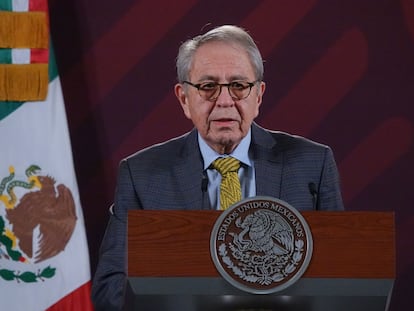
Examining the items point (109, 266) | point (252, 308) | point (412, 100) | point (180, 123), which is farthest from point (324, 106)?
point (252, 308)

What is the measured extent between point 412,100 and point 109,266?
2.12m

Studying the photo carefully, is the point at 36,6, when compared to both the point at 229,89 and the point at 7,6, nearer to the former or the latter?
the point at 7,6

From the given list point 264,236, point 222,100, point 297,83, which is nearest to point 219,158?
point 222,100

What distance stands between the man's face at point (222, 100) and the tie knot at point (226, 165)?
5cm

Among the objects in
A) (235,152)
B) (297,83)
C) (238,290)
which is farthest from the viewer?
(297,83)

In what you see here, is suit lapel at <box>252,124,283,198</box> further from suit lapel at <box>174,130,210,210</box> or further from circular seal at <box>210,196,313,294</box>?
circular seal at <box>210,196,313,294</box>

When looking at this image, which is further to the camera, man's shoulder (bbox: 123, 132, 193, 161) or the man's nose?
man's shoulder (bbox: 123, 132, 193, 161)

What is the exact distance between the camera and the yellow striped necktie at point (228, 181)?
2375 millimetres

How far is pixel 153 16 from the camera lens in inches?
154

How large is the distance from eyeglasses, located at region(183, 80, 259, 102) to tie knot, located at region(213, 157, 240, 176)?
0.55ft

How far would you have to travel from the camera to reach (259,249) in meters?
1.81

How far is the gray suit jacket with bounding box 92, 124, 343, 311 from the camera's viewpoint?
239 centimetres

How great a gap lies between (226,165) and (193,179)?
0.10 meters

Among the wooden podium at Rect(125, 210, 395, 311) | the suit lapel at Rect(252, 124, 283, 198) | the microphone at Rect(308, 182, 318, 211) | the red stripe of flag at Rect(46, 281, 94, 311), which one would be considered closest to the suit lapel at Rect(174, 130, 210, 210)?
the suit lapel at Rect(252, 124, 283, 198)
